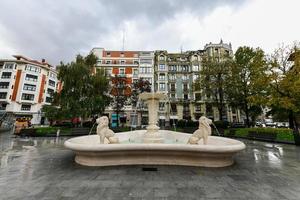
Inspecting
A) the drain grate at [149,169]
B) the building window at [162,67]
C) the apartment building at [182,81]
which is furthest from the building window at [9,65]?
the drain grate at [149,169]

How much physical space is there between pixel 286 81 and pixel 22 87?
59859 mm

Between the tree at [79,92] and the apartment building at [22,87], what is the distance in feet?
91.0

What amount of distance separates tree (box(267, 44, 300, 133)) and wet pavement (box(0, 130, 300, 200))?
12519 mm

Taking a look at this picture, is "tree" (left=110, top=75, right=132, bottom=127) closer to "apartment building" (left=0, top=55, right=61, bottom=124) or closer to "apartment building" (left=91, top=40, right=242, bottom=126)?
"apartment building" (left=91, top=40, right=242, bottom=126)

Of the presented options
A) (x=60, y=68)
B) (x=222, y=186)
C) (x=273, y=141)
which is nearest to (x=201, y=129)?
(x=222, y=186)

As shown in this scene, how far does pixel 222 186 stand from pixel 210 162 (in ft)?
5.49

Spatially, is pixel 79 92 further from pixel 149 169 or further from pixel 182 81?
pixel 182 81

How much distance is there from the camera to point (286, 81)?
51.3 ft

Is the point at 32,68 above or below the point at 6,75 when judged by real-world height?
above

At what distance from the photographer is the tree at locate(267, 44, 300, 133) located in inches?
612

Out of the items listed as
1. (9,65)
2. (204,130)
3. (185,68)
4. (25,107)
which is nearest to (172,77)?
(185,68)

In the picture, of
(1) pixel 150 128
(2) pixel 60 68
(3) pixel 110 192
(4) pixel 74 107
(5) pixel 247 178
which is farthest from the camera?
(2) pixel 60 68

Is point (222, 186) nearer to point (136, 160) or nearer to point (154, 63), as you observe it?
point (136, 160)

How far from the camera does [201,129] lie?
6.87 meters
